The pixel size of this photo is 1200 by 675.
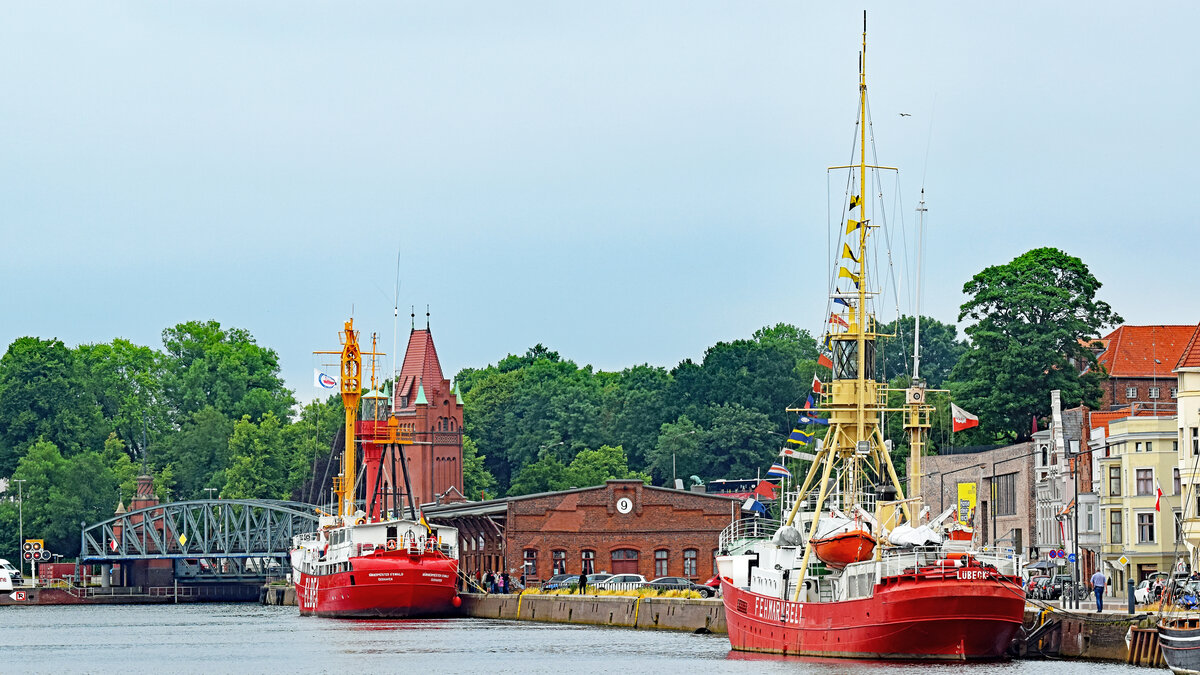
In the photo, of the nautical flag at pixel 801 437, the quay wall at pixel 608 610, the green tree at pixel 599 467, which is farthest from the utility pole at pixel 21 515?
the nautical flag at pixel 801 437

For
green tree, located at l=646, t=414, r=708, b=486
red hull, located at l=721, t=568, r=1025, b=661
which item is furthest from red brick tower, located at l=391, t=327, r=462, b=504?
red hull, located at l=721, t=568, r=1025, b=661

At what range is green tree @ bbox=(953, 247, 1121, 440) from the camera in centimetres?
11181

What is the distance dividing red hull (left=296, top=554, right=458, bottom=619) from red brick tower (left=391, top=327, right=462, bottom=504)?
248 feet

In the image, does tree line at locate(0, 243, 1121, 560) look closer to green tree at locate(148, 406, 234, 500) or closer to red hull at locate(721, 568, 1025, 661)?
green tree at locate(148, 406, 234, 500)

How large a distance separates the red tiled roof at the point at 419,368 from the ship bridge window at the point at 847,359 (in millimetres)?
121304

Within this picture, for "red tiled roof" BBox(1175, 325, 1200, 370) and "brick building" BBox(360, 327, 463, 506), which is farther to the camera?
"brick building" BBox(360, 327, 463, 506)

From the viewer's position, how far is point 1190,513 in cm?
7512

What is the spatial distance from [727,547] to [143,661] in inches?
783

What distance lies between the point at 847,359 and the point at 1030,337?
5342cm

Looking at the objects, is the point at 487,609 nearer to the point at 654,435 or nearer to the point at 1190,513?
the point at 1190,513

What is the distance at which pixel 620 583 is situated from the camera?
9500 cm

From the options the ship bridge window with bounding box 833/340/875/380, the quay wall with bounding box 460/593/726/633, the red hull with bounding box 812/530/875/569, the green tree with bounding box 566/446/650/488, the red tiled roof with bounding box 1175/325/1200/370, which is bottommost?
the quay wall with bounding box 460/593/726/633

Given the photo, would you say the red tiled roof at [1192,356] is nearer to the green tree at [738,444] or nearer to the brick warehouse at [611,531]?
the brick warehouse at [611,531]

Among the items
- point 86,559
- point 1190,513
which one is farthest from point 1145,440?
point 86,559
